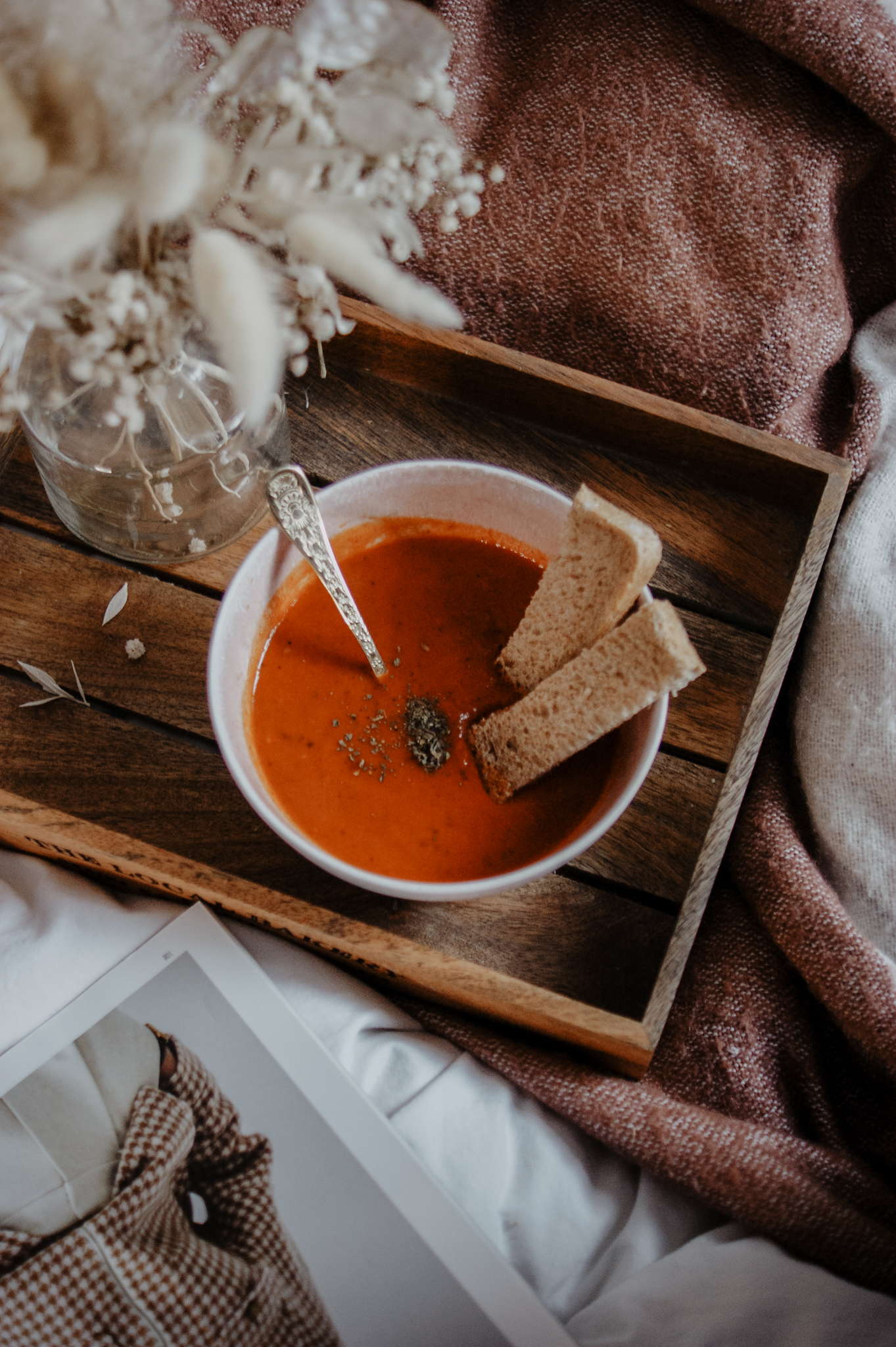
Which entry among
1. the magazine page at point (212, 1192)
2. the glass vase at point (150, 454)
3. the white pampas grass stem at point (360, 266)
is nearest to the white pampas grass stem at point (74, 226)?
the white pampas grass stem at point (360, 266)

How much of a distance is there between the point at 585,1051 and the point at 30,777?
67cm

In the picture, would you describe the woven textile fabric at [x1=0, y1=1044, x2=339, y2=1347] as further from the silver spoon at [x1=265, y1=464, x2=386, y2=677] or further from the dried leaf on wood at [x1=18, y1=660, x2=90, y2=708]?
the silver spoon at [x1=265, y1=464, x2=386, y2=677]

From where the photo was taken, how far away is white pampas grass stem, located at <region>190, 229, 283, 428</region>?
56 centimetres

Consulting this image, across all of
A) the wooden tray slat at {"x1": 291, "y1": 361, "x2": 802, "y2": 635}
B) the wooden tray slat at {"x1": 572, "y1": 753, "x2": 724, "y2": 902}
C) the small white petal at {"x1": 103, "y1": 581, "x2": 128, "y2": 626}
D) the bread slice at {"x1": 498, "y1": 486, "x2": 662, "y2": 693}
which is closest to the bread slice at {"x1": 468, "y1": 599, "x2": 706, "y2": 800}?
the bread slice at {"x1": 498, "y1": 486, "x2": 662, "y2": 693}

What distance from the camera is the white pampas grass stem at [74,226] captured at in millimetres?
547

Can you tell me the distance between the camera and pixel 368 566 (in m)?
1.01

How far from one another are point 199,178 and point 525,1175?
0.98 m

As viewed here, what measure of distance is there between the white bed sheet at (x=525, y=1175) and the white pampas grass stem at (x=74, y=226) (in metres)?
0.72

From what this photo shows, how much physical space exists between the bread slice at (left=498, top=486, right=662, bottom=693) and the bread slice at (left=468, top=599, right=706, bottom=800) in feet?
0.09

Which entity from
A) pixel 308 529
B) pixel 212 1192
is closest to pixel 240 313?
pixel 308 529

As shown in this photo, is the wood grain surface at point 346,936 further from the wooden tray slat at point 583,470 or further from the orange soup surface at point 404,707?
the wooden tray slat at point 583,470

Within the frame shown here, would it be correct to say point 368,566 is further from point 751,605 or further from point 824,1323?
point 824,1323

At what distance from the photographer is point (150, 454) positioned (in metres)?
0.96

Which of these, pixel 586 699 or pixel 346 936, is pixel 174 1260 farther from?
pixel 586 699
